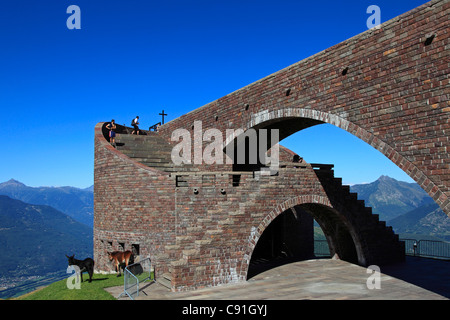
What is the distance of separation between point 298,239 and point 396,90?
1105 centimetres

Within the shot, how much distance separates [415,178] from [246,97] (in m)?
8.38

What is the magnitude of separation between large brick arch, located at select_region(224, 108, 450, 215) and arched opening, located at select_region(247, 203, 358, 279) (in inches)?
139

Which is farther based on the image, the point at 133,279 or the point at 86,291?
the point at 86,291

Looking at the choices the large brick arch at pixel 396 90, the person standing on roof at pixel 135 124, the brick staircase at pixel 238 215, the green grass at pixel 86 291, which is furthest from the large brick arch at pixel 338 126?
the person standing on roof at pixel 135 124

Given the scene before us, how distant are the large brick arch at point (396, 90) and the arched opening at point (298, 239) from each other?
4882 mm

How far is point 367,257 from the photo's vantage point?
48.0 feet

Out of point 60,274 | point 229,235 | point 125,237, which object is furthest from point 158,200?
point 60,274

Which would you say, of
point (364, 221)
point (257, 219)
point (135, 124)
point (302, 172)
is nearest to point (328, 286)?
point (257, 219)

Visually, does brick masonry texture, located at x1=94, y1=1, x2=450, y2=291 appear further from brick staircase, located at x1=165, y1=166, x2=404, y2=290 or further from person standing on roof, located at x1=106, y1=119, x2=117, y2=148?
person standing on roof, located at x1=106, y1=119, x2=117, y2=148

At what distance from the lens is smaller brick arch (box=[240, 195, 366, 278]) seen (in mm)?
12297

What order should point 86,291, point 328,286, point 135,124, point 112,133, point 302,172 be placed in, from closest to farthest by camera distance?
point 328,286 < point 86,291 < point 302,172 < point 112,133 < point 135,124

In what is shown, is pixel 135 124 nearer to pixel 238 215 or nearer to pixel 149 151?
pixel 149 151

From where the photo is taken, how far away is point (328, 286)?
11.4 m

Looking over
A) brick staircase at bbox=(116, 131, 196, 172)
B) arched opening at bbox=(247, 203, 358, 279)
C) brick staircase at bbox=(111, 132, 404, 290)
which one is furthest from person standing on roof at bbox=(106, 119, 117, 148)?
arched opening at bbox=(247, 203, 358, 279)
